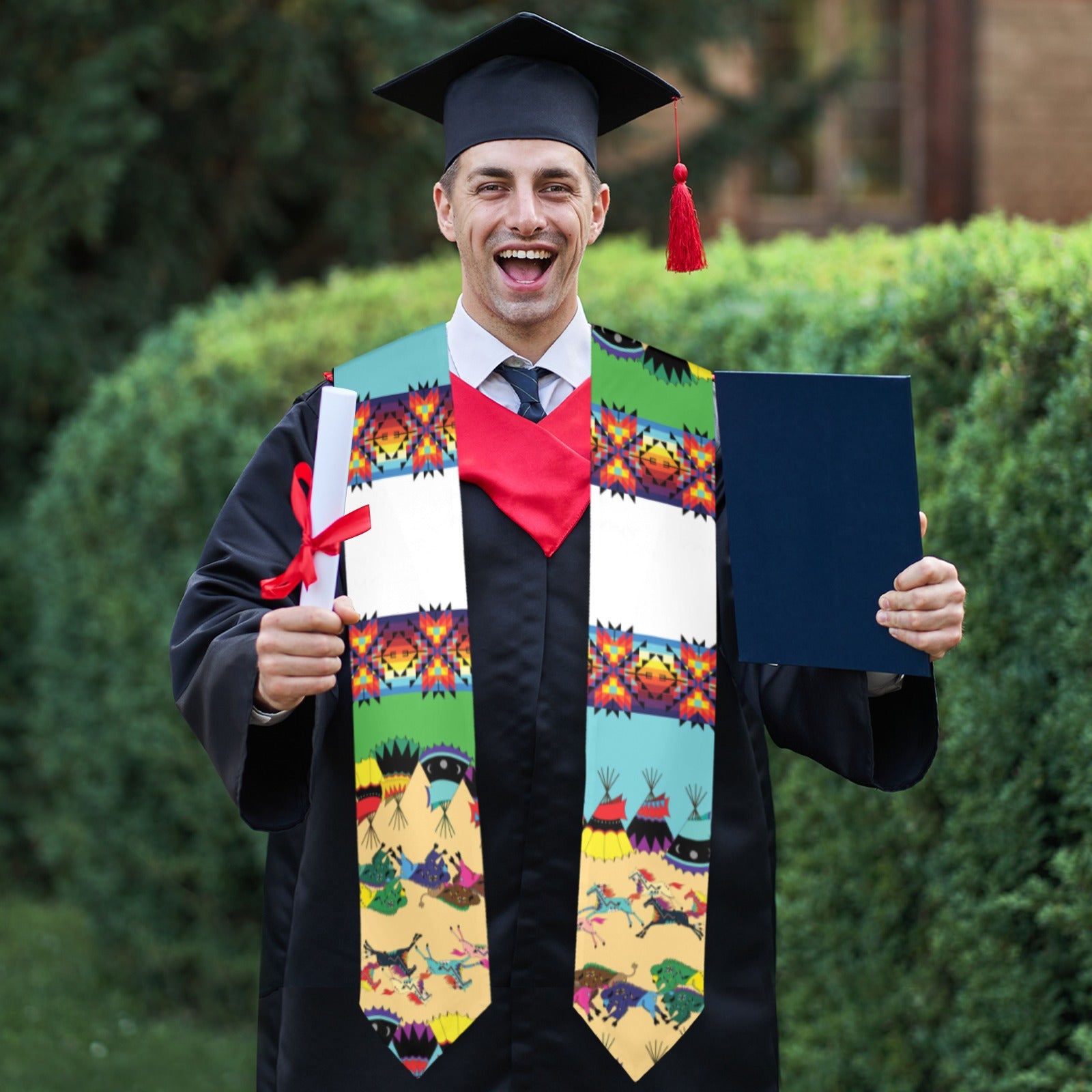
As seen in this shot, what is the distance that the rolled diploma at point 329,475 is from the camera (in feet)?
6.50

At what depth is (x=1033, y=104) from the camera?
1125 centimetres

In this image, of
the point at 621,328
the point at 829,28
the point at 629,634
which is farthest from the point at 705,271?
the point at 829,28

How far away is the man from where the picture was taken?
226 cm

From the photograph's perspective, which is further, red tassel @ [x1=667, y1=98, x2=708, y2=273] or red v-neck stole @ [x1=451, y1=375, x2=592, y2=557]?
red tassel @ [x1=667, y1=98, x2=708, y2=273]

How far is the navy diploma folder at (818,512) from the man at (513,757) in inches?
6.5

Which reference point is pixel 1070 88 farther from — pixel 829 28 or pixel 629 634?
pixel 629 634

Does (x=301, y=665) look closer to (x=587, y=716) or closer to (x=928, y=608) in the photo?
(x=587, y=716)

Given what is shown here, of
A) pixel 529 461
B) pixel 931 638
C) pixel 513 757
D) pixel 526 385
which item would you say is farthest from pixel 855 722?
pixel 526 385

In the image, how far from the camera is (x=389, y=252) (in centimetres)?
841

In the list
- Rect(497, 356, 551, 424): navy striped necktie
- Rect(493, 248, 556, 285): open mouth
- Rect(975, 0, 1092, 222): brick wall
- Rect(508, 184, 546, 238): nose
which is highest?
Rect(975, 0, 1092, 222): brick wall

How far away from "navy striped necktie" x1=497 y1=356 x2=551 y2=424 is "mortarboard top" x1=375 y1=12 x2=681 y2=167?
14.9 inches

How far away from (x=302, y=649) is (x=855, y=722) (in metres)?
0.88

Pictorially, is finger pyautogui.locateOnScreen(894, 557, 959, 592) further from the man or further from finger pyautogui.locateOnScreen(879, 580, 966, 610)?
the man

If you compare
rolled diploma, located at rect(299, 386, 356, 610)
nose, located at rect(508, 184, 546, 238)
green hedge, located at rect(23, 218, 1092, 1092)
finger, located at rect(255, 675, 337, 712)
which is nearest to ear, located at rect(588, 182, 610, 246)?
nose, located at rect(508, 184, 546, 238)
